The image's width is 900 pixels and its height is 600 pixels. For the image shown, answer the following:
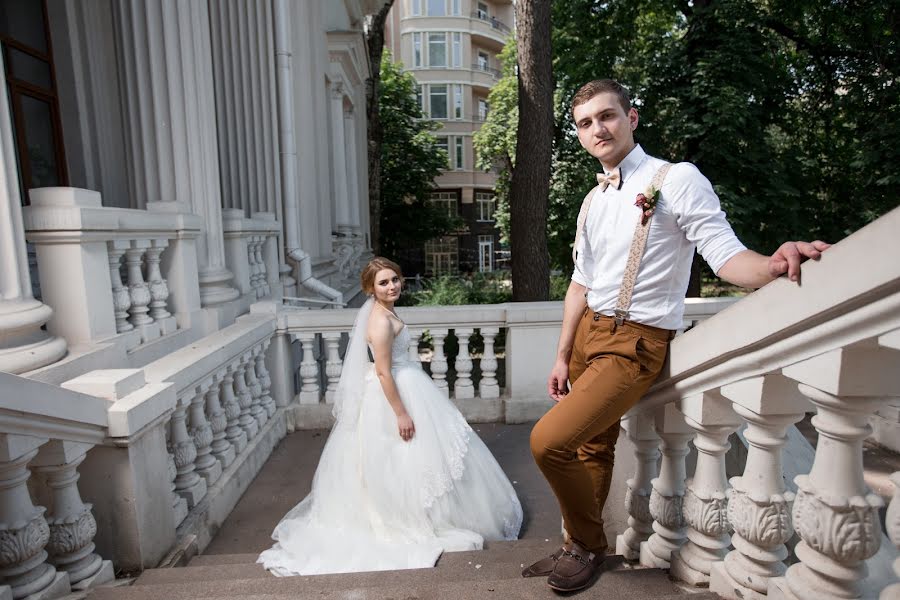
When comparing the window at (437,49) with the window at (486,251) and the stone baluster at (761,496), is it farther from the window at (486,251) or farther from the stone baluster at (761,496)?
the stone baluster at (761,496)

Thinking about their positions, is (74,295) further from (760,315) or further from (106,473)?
(760,315)

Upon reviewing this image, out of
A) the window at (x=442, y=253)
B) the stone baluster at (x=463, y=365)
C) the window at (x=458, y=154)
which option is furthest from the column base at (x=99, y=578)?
the window at (x=458, y=154)

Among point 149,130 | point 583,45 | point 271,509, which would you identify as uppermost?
point 583,45

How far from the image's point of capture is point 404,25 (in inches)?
1549

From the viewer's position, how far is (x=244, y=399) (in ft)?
14.6

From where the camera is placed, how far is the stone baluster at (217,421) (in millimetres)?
3805

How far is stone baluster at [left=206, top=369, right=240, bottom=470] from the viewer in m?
3.80

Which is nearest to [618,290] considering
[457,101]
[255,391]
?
[255,391]

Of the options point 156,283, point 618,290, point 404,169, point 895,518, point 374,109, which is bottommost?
point 895,518

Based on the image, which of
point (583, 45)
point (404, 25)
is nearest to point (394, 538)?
point (583, 45)

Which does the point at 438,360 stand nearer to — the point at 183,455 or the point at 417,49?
the point at 183,455

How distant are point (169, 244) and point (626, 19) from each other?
38.5 feet

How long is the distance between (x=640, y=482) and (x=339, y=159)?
1129 centimetres

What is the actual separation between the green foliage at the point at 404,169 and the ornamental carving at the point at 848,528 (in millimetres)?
26383
